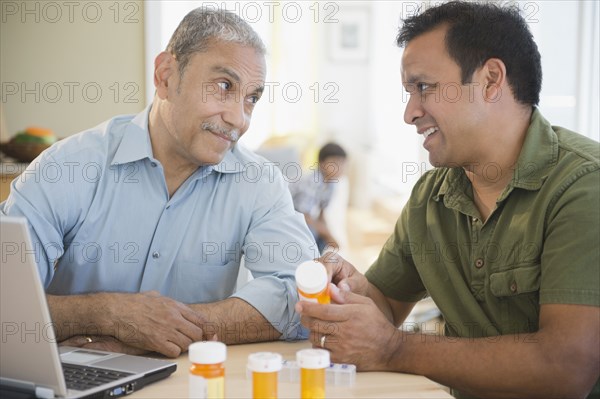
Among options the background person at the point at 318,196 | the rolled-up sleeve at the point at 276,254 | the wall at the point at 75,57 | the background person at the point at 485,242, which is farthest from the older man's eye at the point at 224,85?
the background person at the point at 318,196

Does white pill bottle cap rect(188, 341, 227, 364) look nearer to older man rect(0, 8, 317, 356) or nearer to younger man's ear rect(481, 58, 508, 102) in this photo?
older man rect(0, 8, 317, 356)

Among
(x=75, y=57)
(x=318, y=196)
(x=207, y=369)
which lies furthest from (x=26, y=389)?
(x=318, y=196)

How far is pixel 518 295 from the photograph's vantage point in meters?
1.42

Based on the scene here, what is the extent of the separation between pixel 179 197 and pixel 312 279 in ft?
1.88

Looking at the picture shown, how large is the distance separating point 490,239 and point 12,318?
37.1 inches

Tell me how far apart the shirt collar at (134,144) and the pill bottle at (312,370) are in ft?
2.68

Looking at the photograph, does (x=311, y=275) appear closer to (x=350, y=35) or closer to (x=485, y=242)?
(x=485, y=242)

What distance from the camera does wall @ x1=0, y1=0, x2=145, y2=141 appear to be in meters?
2.72

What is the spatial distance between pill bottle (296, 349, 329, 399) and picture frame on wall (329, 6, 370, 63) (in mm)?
6832

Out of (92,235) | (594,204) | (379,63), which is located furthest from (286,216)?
(379,63)

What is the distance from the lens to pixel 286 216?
5.61 feet

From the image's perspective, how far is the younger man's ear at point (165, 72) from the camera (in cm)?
178

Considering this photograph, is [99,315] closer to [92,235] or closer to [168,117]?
[92,235]

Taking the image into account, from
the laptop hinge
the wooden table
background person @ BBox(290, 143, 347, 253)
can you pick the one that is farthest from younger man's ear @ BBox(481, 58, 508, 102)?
background person @ BBox(290, 143, 347, 253)
